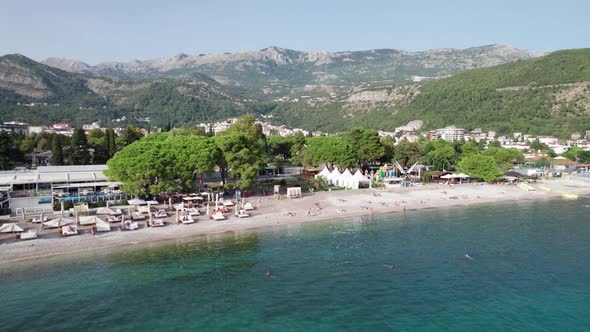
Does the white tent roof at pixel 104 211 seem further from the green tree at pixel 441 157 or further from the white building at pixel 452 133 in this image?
the white building at pixel 452 133

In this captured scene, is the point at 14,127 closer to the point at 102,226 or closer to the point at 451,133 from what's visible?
the point at 102,226

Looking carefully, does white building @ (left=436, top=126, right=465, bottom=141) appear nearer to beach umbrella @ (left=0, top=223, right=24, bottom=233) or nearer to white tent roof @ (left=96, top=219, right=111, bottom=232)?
white tent roof @ (left=96, top=219, right=111, bottom=232)

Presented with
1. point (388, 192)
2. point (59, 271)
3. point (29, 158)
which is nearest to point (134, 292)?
point (59, 271)

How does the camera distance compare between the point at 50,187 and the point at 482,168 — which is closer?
the point at 50,187

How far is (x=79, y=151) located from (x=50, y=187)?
25577 mm

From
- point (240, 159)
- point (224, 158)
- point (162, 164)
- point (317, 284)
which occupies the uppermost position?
point (224, 158)

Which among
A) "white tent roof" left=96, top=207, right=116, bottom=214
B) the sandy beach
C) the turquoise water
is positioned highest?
"white tent roof" left=96, top=207, right=116, bottom=214

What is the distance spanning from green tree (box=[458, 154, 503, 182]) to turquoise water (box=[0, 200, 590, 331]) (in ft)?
98.9

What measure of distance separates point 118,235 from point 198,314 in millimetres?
16787

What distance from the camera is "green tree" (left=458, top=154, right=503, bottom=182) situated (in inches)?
2677

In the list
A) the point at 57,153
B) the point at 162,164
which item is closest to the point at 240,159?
the point at 162,164

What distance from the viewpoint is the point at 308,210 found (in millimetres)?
46750

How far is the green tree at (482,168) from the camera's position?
6800 cm

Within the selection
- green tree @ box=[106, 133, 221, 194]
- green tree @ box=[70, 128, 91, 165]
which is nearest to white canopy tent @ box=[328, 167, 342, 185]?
green tree @ box=[106, 133, 221, 194]
